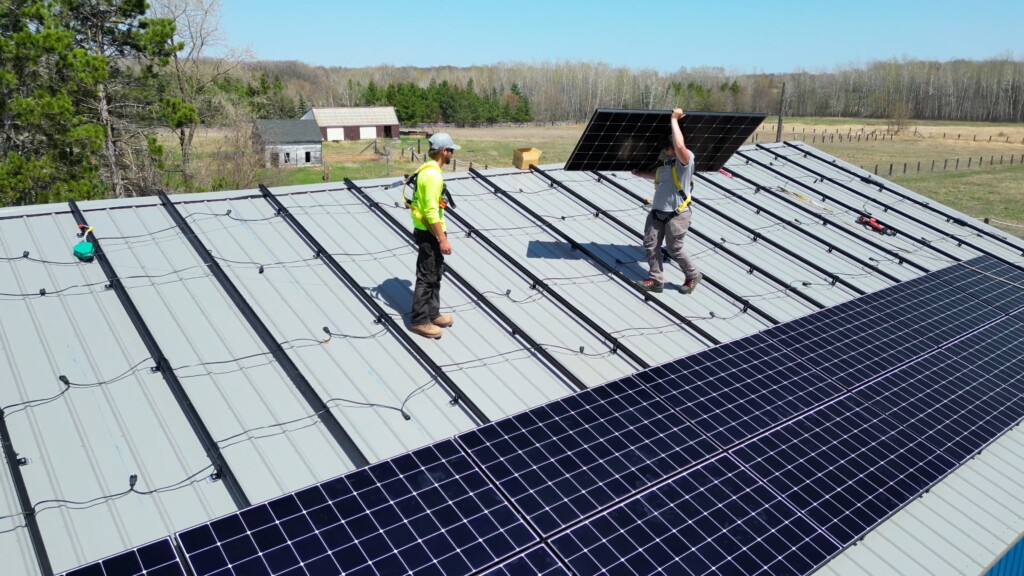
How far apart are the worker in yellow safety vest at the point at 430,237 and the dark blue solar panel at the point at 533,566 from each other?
11.3 feet

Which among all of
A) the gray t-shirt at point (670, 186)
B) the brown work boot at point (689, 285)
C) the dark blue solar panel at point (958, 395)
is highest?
the gray t-shirt at point (670, 186)

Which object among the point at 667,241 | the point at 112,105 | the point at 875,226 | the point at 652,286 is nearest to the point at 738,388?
the point at 652,286

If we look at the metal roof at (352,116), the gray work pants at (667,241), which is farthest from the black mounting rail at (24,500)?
the metal roof at (352,116)

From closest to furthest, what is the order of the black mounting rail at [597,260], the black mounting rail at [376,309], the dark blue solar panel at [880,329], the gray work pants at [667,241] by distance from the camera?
the black mounting rail at [376,309] < the dark blue solar panel at [880,329] < the black mounting rail at [597,260] < the gray work pants at [667,241]

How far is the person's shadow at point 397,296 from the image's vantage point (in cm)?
762

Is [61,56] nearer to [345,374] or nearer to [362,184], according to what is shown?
[362,184]

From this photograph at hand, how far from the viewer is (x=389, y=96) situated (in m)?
110

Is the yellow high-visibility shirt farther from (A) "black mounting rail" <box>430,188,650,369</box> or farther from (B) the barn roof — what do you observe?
(B) the barn roof

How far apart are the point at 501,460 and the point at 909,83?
521 feet

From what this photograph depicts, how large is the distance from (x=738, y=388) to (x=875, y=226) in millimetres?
9038

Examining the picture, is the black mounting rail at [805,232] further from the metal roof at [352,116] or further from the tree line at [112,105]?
the metal roof at [352,116]

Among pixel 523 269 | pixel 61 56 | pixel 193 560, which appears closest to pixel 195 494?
pixel 193 560

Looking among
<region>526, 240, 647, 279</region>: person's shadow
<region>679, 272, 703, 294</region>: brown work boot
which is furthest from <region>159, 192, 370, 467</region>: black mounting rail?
<region>679, 272, 703, 294</region>: brown work boot

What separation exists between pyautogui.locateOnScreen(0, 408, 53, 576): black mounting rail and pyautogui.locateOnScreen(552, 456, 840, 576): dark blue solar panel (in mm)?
3306
